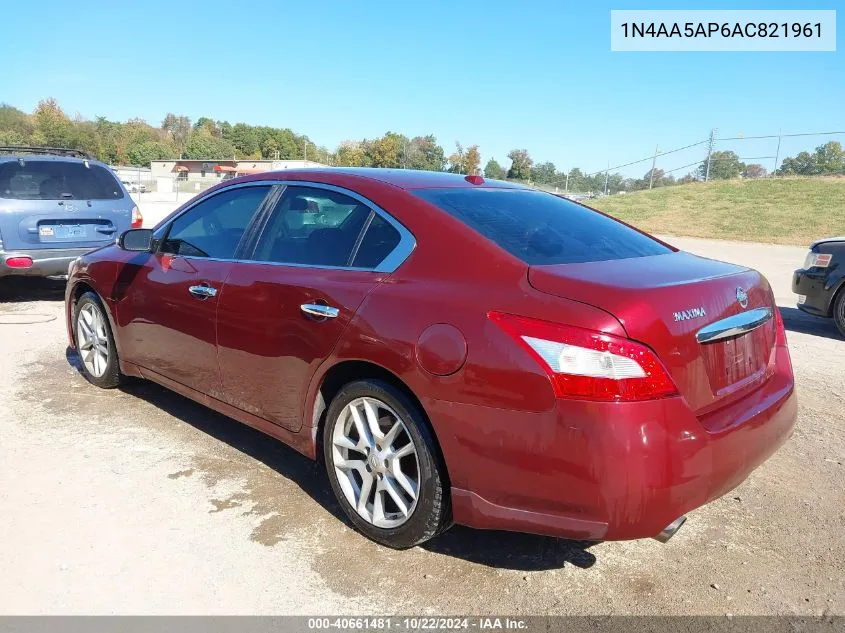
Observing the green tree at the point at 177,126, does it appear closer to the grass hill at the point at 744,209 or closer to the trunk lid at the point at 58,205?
the grass hill at the point at 744,209

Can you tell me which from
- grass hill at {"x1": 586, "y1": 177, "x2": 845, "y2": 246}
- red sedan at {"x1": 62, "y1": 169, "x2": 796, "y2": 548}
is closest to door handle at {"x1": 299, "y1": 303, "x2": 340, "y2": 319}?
red sedan at {"x1": 62, "y1": 169, "x2": 796, "y2": 548}

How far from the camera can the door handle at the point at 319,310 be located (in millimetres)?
3148

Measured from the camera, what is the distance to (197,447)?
418 cm

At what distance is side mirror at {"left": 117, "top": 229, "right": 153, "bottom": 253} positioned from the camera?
4.54 m

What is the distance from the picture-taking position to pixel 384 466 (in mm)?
3037

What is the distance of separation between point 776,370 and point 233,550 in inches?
100.0

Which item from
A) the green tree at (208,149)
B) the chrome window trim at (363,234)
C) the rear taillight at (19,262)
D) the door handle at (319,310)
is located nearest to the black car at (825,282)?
the chrome window trim at (363,234)

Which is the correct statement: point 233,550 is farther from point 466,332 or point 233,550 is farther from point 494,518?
point 466,332

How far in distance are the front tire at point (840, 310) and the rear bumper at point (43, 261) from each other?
834cm

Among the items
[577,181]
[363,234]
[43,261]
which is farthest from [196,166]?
[363,234]

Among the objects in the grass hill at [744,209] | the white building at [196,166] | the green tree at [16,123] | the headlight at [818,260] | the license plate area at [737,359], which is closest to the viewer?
the license plate area at [737,359]

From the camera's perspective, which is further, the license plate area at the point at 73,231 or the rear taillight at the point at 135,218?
the rear taillight at the point at 135,218

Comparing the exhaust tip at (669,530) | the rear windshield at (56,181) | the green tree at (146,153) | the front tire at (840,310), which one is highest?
the green tree at (146,153)

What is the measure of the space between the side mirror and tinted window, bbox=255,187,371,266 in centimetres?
122
